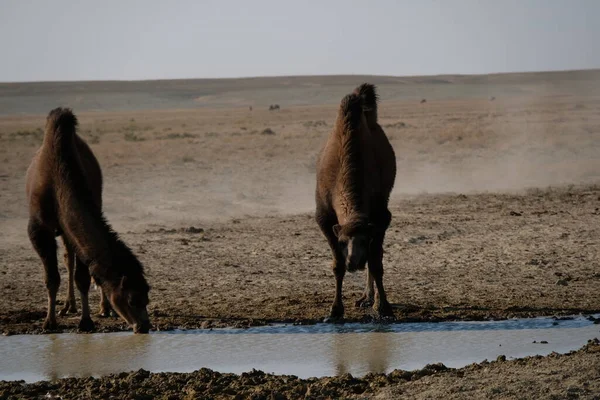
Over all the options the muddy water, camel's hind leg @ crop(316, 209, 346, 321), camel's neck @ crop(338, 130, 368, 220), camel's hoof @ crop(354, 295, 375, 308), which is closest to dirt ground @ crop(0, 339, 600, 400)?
the muddy water

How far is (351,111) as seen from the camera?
11.8m

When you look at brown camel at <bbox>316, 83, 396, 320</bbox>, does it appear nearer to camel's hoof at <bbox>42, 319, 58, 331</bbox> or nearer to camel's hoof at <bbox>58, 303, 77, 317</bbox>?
camel's hoof at <bbox>42, 319, 58, 331</bbox>

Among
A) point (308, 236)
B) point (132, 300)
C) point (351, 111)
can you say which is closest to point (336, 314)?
point (351, 111)

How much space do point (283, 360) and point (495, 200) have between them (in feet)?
42.9

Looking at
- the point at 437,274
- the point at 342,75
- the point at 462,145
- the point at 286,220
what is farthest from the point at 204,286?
the point at 342,75

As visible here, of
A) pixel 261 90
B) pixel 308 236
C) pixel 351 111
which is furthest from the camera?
pixel 261 90

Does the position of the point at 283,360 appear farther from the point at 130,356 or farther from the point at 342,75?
the point at 342,75

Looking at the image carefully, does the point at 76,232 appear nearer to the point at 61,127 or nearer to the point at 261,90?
the point at 61,127

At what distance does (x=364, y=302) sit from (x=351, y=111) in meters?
2.42

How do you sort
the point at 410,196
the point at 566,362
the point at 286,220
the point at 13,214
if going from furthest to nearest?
the point at 410,196 → the point at 13,214 → the point at 286,220 → the point at 566,362

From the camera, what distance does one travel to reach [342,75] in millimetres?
189250

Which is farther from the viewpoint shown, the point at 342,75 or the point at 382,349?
the point at 342,75

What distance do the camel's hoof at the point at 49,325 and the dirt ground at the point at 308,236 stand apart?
0.09 m

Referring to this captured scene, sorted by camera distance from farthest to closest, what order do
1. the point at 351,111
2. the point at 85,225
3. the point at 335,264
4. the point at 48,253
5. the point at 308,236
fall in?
the point at 308,236 → the point at 335,264 → the point at 351,111 → the point at 48,253 → the point at 85,225
